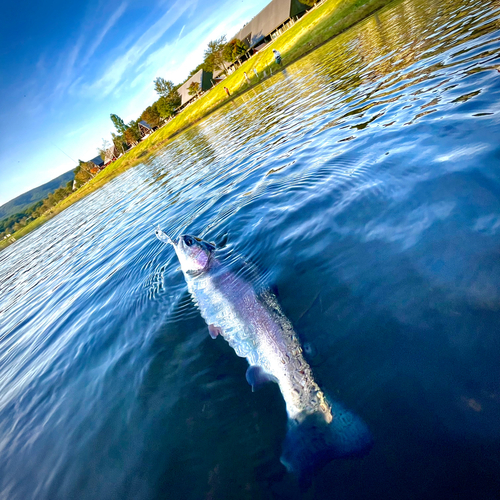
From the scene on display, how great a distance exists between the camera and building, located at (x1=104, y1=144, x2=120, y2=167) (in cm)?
10205

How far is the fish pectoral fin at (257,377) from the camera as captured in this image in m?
2.74

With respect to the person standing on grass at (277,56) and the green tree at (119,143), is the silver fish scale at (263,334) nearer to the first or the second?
the person standing on grass at (277,56)

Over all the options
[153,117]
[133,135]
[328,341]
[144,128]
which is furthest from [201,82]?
[328,341]

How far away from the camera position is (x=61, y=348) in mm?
5789

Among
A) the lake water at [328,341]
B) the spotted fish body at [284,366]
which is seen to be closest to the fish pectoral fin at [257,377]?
the spotted fish body at [284,366]

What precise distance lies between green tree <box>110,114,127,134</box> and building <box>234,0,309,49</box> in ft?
211

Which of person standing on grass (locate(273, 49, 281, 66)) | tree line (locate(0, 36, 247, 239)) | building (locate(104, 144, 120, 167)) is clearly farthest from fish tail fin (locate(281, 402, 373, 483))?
building (locate(104, 144, 120, 167))

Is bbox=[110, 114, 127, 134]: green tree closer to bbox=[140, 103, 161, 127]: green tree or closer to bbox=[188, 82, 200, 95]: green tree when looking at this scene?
bbox=[140, 103, 161, 127]: green tree

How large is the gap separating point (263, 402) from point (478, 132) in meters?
5.48

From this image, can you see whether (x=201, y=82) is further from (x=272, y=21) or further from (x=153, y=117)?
(x=272, y=21)

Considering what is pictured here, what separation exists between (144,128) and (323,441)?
106910 millimetres

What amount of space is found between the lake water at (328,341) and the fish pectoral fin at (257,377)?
0.46ft

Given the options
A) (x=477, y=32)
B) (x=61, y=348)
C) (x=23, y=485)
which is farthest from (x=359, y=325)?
(x=477, y=32)

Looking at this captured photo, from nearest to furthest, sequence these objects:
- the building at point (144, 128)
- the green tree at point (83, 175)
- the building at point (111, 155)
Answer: the building at point (144, 128), the green tree at point (83, 175), the building at point (111, 155)
